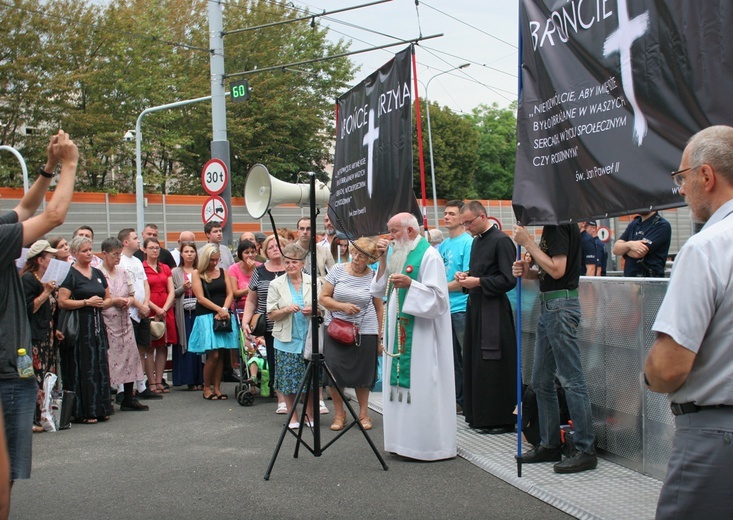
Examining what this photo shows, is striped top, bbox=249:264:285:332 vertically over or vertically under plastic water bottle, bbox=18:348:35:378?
over

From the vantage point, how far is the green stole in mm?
6852

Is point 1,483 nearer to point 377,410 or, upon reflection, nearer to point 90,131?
point 377,410

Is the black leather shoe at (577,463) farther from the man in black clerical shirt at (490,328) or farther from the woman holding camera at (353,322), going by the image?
the woman holding camera at (353,322)

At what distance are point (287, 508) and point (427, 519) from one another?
975 millimetres

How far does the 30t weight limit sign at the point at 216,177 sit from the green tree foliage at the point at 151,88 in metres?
11.4

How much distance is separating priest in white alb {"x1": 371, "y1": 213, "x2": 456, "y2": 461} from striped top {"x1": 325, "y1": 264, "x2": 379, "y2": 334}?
1011 millimetres

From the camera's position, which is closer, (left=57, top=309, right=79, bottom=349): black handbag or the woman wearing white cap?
the woman wearing white cap

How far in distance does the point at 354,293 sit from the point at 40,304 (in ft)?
9.96

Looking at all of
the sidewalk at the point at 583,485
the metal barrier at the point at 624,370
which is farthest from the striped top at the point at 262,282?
the metal barrier at the point at 624,370

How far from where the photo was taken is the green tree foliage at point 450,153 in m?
53.1

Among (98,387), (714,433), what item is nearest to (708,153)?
(714,433)

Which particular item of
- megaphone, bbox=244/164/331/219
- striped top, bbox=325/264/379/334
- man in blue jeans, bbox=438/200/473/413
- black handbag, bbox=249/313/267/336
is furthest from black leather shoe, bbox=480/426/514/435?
black handbag, bbox=249/313/267/336

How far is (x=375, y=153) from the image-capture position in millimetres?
7727

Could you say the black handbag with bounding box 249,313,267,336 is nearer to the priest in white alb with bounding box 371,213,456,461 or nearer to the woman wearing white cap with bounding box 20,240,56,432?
the woman wearing white cap with bounding box 20,240,56,432
